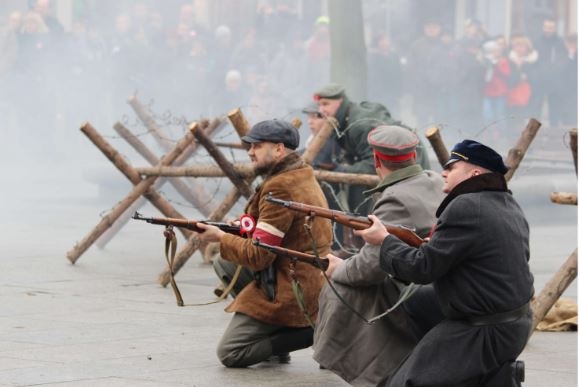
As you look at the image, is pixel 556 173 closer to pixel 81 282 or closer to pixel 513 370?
pixel 81 282

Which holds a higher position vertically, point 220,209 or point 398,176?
point 398,176

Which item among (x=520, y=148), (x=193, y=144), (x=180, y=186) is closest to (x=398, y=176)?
(x=520, y=148)

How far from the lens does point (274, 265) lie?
6.59 meters

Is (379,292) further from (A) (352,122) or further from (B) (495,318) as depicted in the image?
(A) (352,122)

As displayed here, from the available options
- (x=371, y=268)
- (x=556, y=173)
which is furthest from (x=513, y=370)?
(x=556, y=173)

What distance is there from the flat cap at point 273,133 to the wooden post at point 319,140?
248cm

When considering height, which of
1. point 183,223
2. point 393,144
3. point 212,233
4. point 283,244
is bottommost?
point 283,244

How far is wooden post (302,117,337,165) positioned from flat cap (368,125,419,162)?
10.6ft

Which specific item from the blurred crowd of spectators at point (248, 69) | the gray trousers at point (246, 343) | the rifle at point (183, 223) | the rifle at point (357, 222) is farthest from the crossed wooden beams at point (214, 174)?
the blurred crowd of spectators at point (248, 69)

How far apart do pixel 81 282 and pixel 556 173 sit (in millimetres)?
8364

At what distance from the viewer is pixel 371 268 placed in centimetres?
566

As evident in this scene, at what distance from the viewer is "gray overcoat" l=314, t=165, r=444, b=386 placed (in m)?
5.71

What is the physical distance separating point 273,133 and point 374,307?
3.80 ft

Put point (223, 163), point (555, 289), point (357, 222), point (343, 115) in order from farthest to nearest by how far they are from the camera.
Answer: point (343, 115), point (223, 163), point (555, 289), point (357, 222)
